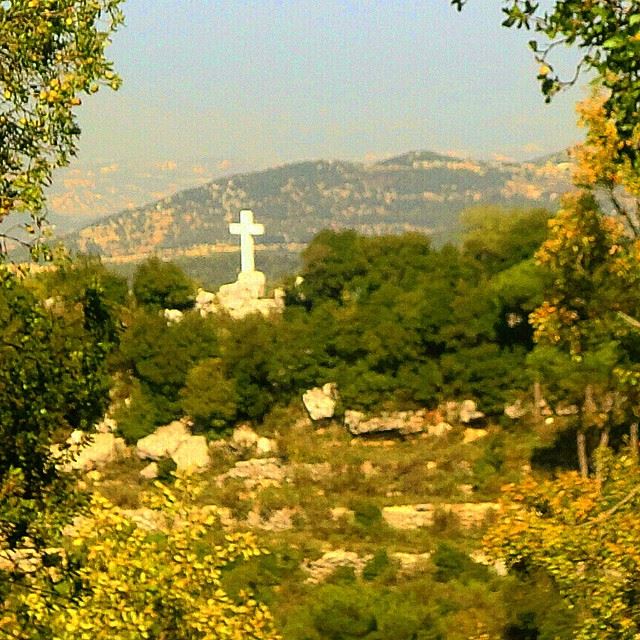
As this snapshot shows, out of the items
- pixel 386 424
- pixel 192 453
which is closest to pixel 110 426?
pixel 192 453

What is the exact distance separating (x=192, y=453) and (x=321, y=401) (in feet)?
22.0

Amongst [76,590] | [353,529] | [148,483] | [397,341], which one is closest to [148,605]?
[76,590]

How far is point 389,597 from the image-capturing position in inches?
789

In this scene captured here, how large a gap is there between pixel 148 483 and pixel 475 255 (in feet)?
80.7

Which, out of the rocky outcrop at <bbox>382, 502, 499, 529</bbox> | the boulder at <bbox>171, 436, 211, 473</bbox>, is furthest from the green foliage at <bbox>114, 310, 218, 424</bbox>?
the rocky outcrop at <bbox>382, 502, 499, 529</bbox>

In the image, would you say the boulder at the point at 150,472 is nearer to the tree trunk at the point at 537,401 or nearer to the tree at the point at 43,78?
the tree trunk at the point at 537,401

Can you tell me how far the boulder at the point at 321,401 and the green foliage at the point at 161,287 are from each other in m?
12.7

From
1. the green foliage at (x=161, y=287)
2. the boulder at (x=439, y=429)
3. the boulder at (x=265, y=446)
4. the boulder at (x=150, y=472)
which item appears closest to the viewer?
the boulder at (x=150, y=472)

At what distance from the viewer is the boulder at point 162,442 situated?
41906 millimetres

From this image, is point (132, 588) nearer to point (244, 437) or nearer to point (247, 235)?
point (244, 437)

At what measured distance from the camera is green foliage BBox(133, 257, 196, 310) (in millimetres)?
52562

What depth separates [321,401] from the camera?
4397 cm

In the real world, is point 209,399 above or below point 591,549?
below

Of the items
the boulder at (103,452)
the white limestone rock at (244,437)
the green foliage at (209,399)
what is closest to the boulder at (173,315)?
the green foliage at (209,399)
